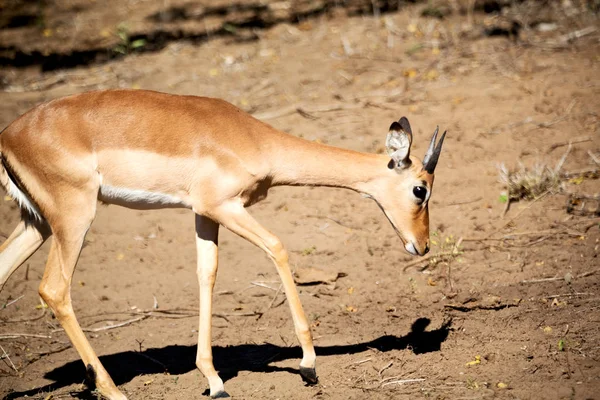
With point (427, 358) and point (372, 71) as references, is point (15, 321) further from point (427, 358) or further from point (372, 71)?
point (372, 71)

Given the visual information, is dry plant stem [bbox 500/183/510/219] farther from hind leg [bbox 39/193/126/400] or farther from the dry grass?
hind leg [bbox 39/193/126/400]

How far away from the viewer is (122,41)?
1113cm

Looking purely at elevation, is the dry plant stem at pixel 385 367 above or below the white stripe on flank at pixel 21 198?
below

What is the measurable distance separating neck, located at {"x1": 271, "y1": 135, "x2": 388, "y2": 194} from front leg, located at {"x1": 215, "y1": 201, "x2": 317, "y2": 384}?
40cm

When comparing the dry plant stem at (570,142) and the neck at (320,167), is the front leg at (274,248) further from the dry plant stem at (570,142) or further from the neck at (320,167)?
the dry plant stem at (570,142)

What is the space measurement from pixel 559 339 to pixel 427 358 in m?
0.89

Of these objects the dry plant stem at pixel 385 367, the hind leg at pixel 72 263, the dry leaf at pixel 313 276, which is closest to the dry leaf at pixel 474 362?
the dry plant stem at pixel 385 367

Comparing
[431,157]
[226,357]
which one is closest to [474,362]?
[431,157]

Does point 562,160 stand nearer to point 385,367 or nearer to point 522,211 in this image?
point 522,211

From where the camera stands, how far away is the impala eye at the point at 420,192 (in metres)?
4.88

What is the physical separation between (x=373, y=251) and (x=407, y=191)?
165 centimetres

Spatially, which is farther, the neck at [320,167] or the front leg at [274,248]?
the neck at [320,167]

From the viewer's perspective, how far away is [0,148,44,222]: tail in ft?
16.0

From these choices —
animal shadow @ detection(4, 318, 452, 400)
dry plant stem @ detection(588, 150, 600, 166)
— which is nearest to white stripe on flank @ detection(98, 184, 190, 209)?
animal shadow @ detection(4, 318, 452, 400)
